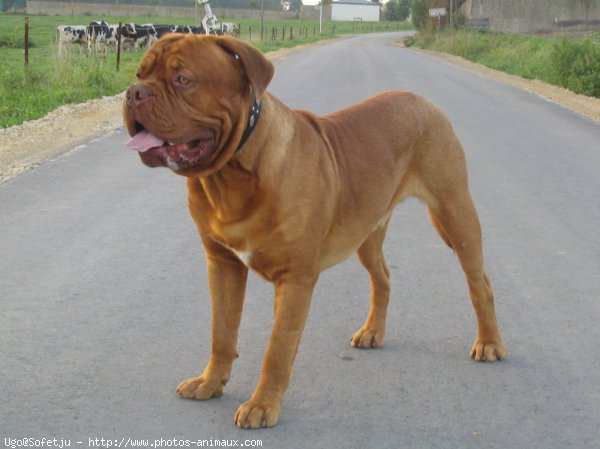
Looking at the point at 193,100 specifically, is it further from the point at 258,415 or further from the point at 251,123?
the point at 258,415

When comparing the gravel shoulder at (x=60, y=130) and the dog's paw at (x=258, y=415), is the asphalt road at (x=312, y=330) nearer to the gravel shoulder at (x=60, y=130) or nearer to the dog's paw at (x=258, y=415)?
the dog's paw at (x=258, y=415)

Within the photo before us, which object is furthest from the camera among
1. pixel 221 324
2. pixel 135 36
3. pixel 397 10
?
pixel 397 10

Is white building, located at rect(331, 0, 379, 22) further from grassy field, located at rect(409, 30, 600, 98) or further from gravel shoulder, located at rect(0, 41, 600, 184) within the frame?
gravel shoulder, located at rect(0, 41, 600, 184)

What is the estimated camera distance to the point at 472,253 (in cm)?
494

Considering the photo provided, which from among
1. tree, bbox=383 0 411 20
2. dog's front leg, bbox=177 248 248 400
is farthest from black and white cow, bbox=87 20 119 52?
tree, bbox=383 0 411 20

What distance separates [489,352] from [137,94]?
92.1 inches

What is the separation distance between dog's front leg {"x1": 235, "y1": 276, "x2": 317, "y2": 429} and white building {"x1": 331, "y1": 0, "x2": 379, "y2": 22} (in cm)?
16912

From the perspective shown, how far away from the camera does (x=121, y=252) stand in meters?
6.93

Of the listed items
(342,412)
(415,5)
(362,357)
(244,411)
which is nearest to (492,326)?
(362,357)

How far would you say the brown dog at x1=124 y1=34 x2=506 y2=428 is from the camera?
Result: 3697mm

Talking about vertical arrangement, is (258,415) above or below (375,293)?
below

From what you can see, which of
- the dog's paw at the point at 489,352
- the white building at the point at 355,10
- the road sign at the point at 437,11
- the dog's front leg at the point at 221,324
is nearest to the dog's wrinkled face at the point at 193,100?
the dog's front leg at the point at 221,324

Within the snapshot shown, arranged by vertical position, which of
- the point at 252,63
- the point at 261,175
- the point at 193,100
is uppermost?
the point at 252,63

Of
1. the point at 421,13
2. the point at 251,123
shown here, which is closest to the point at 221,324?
the point at 251,123
